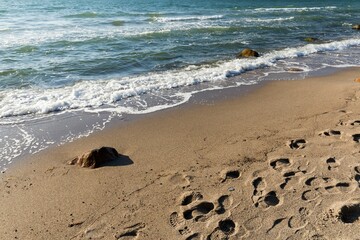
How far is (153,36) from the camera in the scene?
20391 millimetres

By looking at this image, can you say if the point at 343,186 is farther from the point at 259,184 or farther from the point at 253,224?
the point at 253,224

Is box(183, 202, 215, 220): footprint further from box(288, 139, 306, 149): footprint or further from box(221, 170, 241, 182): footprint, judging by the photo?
box(288, 139, 306, 149): footprint

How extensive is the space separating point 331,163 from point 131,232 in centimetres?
367

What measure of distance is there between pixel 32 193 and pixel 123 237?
2003 mm

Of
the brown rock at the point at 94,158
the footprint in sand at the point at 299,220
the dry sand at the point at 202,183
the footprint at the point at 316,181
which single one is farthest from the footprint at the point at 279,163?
the brown rock at the point at 94,158

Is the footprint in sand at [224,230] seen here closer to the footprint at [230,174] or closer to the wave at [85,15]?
the footprint at [230,174]

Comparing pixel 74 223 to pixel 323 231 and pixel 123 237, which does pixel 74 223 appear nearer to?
pixel 123 237

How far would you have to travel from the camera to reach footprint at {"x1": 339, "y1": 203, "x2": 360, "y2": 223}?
4.70 meters

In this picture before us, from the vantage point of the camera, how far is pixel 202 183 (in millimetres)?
5750

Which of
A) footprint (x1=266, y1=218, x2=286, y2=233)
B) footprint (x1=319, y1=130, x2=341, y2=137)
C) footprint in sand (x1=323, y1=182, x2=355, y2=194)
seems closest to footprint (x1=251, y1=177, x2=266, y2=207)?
footprint (x1=266, y1=218, x2=286, y2=233)

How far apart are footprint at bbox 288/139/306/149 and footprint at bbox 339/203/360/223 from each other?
81.9 inches

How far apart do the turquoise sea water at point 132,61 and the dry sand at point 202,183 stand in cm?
135

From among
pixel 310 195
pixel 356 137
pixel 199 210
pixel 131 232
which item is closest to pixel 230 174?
pixel 199 210

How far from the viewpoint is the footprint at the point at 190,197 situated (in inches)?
209
